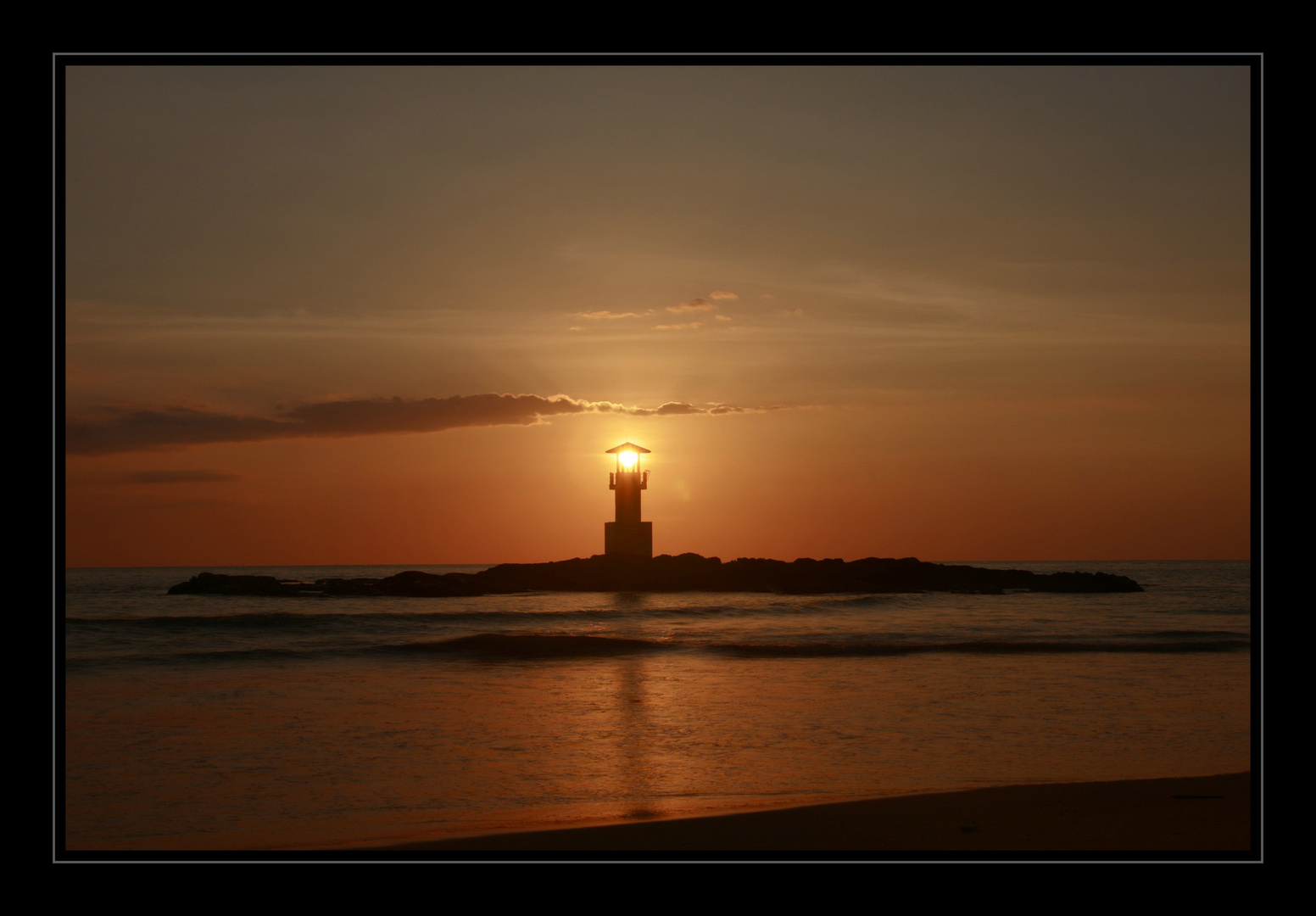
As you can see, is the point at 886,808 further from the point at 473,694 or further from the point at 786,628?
the point at 786,628

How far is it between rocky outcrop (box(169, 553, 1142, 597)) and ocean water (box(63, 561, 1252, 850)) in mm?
15413

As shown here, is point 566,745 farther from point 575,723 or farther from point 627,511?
point 627,511

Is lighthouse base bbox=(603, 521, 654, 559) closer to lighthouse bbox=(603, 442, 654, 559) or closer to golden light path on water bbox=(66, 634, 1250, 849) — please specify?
lighthouse bbox=(603, 442, 654, 559)

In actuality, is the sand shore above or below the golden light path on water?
above

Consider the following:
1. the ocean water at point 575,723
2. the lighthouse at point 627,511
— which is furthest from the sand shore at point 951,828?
the lighthouse at point 627,511

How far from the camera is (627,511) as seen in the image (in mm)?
34500

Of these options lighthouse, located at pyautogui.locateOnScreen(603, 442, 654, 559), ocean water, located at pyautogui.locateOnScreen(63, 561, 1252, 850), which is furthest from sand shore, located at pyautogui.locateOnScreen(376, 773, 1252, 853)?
lighthouse, located at pyautogui.locateOnScreen(603, 442, 654, 559)

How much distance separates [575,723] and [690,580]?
98.4 ft

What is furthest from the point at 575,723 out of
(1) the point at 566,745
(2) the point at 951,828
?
(2) the point at 951,828

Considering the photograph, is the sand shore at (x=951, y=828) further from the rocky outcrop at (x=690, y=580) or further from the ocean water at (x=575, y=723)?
the rocky outcrop at (x=690, y=580)

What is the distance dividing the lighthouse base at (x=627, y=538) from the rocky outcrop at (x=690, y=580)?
1.56 ft

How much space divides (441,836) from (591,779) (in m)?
1.59

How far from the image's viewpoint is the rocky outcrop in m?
36.3
